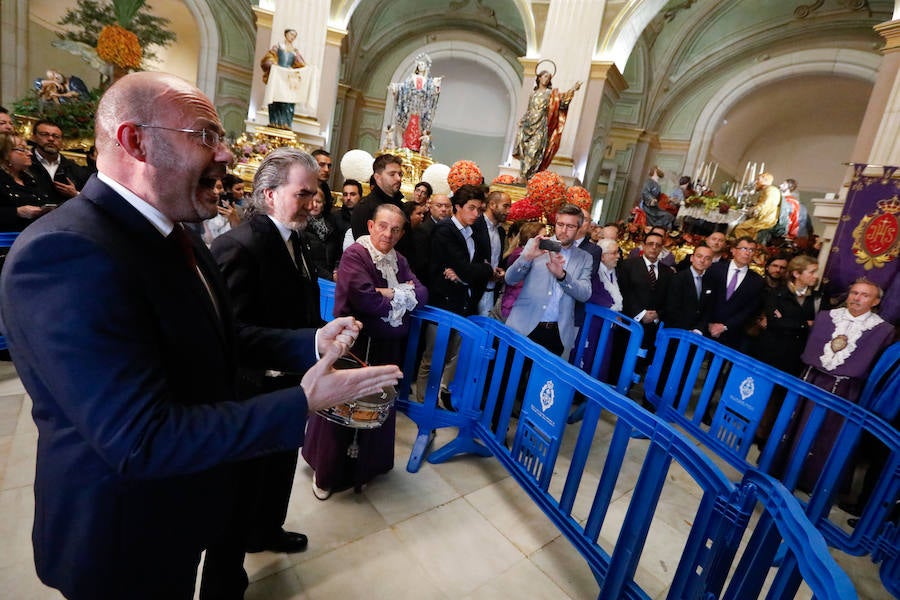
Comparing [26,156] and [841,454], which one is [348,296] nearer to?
[841,454]

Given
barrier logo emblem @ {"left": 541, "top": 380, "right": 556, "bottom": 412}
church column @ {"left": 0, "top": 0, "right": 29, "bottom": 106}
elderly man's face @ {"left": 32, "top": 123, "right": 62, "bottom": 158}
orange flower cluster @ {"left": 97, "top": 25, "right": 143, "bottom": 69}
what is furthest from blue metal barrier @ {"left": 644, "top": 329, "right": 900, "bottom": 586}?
church column @ {"left": 0, "top": 0, "right": 29, "bottom": 106}

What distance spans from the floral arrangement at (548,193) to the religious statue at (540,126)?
A: 4.76 metres

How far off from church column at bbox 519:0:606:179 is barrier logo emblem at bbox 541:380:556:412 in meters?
8.10

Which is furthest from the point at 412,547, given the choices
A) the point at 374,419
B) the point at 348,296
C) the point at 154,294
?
the point at 154,294

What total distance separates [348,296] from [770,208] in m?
8.20

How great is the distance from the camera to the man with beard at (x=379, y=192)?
3.50 metres

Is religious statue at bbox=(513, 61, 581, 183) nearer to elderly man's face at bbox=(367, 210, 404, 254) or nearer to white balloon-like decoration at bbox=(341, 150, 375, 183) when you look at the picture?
white balloon-like decoration at bbox=(341, 150, 375, 183)

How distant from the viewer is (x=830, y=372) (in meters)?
3.22

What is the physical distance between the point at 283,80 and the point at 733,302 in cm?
853

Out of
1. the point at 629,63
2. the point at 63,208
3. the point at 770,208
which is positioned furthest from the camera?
the point at 629,63

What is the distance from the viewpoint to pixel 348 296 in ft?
8.04

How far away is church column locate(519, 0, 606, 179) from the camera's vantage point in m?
9.33

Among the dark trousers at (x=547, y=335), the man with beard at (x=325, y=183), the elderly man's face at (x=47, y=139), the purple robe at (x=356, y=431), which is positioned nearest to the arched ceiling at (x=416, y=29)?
the man with beard at (x=325, y=183)

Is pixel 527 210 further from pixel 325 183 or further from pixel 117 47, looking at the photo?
pixel 117 47
